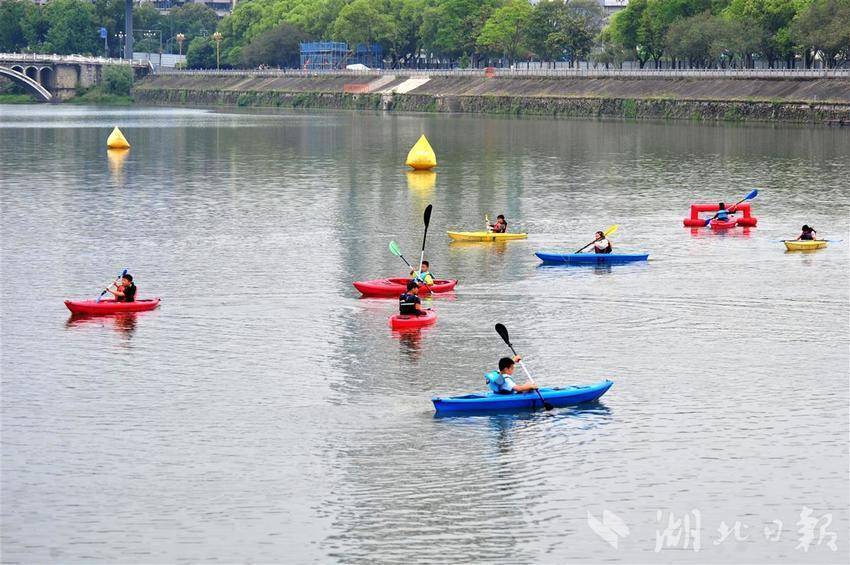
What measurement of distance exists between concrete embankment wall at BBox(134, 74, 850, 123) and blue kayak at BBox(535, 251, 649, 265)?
266ft

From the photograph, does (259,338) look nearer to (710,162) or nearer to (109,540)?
(109,540)

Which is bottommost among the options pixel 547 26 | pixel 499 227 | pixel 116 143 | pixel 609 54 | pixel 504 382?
pixel 504 382

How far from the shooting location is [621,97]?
152500 mm

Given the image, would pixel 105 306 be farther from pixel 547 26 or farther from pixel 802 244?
pixel 547 26

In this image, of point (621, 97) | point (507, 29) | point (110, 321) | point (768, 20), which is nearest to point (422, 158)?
point (110, 321)

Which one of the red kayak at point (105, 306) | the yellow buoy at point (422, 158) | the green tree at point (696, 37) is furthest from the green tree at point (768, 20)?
the red kayak at point (105, 306)

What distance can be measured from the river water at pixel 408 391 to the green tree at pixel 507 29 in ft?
388

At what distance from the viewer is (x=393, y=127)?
14250 centimetres

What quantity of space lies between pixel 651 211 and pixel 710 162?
2675 cm

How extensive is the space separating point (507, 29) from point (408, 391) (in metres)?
157

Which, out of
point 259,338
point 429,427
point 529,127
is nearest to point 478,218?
point 259,338

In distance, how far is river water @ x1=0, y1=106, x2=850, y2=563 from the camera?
966 inches

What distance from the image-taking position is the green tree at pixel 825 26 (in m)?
131

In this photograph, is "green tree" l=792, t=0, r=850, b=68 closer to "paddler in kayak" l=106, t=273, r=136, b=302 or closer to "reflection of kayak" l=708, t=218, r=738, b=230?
"reflection of kayak" l=708, t=218, r=738, b=230
